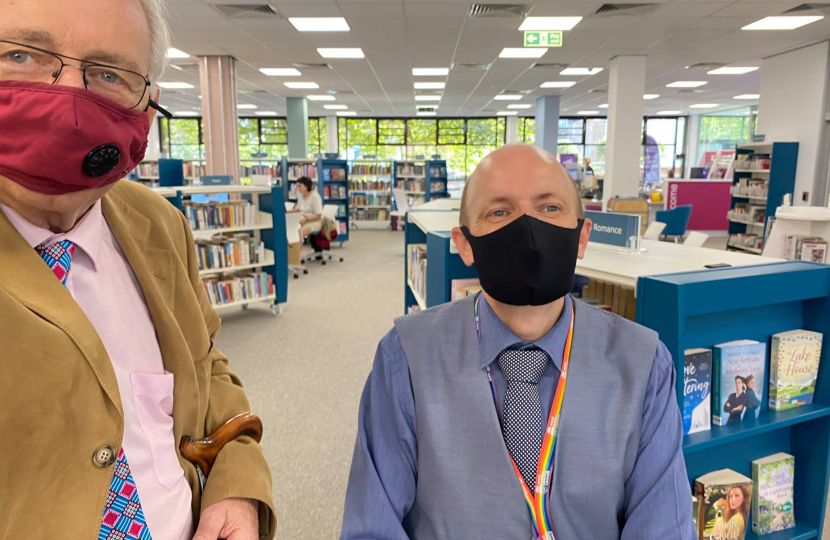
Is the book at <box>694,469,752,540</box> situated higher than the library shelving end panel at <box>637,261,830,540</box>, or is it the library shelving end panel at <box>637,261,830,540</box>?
the library shelving end panel at <box>637,261,830,540</box>

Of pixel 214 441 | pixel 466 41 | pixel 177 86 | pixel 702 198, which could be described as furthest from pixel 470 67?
pixel 214 441

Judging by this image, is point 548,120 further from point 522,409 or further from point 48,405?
point 48,405

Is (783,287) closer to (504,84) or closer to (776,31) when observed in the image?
(776,31)

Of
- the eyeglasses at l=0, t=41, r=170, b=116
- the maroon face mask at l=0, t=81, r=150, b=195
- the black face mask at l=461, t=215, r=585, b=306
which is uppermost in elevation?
the eyeglasses at l=0, t=41, r=170, b=116

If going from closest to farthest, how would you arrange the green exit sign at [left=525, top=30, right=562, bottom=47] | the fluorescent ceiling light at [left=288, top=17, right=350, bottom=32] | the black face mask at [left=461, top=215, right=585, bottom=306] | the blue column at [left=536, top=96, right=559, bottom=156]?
the black face mask at [left=461, top=215, right=585, bottom=306] → the fluorescent ceiling light at [left=288, top=17, right=350, bottom=32] → the green exit sign at [left=525, top=30, right=562, bottom=47] → the blue column at [left=536, top=96, right=559, bottom=156]

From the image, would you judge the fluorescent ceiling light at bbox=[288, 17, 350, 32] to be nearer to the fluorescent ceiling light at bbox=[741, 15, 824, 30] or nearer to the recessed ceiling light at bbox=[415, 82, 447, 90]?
the recessed ceiling light at bbox=[415, 82, 447, 90]

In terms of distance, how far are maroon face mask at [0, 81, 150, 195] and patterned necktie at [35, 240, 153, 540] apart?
0.36 ft

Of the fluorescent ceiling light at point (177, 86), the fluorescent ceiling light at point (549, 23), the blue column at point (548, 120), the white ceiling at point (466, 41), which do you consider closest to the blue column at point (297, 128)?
the white ceiling at point (466, 41)

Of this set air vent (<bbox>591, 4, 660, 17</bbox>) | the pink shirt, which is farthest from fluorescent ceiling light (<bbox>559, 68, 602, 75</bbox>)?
the pink shirt

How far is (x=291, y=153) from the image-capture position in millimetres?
15570

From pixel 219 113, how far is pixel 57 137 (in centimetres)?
1016

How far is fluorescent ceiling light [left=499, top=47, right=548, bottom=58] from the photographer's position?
9180mm

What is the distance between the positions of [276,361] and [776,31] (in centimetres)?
831

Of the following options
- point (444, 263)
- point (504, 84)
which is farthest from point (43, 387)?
point (504, 84)
